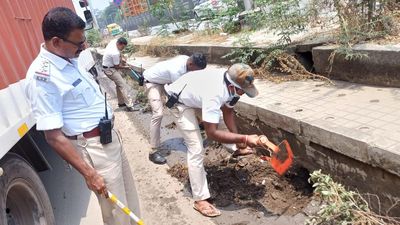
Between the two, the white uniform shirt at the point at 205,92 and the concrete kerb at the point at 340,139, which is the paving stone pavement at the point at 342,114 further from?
the white uniform shirt at the point at 205,92

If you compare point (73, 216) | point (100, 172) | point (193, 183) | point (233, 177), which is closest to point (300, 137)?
point (233, 177)

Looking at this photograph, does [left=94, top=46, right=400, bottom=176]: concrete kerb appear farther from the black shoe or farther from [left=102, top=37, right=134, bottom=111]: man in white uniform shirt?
[left=102, top=37, right=134, bottom=111]: man in white uniform shirt

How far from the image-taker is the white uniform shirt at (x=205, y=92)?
10.2ft

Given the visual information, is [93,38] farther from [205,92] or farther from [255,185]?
[205,92]

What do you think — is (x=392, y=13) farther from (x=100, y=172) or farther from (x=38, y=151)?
(x=38, y=151)

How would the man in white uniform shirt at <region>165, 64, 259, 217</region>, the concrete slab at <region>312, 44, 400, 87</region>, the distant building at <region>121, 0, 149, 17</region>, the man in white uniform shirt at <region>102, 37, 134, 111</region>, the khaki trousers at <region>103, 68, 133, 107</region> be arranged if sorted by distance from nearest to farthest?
the man in white uniform shirt at <region>165, 64, 259, 217</region> → the concrete slab at <region>312, 44, 400, 87</region> → the man in white uniform shirt at <region>102, 37, 134, 111</region> → the khaki trousers at <region>103, 68, 133, 107</region> → the distant building at <region>121, 0, 149, 17</region>

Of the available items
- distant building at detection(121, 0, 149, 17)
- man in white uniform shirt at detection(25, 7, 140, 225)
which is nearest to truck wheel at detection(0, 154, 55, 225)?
man in white uniform shirt at detection(25, 7, 140, 225)

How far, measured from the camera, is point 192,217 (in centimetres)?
346

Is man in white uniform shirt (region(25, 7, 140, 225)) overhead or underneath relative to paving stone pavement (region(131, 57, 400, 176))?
overhead

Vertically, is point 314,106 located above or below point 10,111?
below

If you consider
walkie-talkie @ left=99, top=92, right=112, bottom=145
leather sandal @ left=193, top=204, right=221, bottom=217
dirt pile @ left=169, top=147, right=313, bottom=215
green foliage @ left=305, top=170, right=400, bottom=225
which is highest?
walkie-talkie @ left=99, top=92, right=112, bottom=145

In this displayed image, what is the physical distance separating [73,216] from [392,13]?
446 cm

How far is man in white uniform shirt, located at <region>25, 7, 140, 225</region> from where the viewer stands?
2.15 metres

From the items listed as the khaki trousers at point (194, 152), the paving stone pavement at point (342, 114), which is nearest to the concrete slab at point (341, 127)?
the paving stone pavement at point (342, 114)
